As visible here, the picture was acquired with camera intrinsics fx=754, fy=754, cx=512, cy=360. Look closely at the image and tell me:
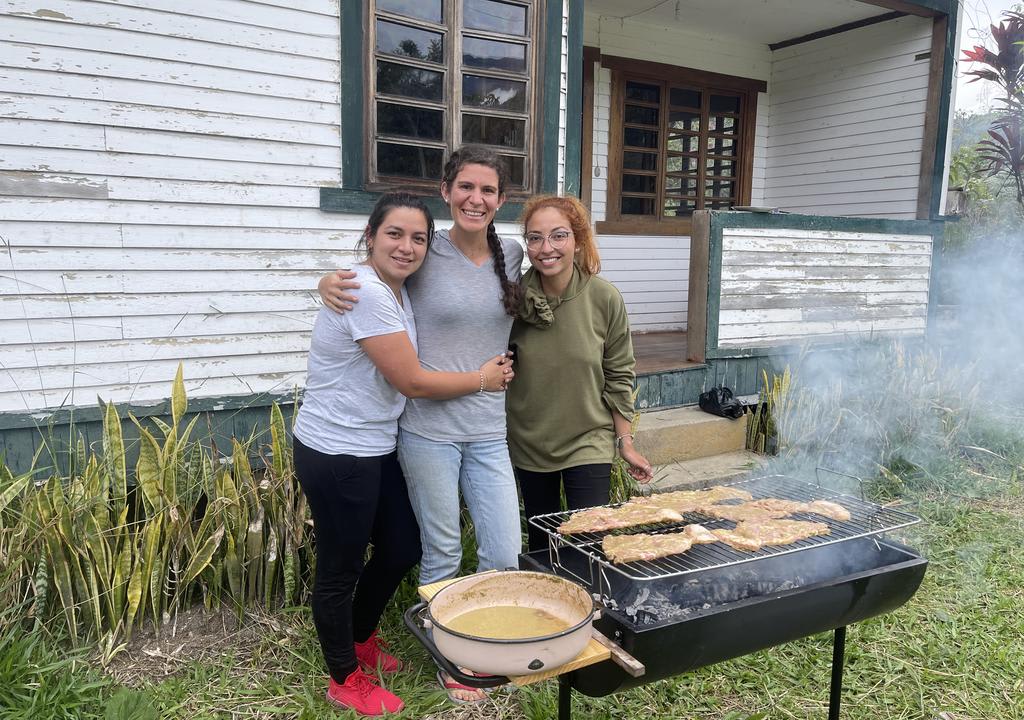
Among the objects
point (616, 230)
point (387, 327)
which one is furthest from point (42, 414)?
point (616, 230)

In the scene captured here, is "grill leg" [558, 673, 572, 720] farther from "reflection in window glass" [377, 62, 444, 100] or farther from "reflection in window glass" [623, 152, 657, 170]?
"reflection in window glass" [623, 152, 657, 170]

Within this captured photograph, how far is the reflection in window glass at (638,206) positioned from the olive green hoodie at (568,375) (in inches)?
219

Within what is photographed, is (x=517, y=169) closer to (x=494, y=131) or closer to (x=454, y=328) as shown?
(x=494, y=131)

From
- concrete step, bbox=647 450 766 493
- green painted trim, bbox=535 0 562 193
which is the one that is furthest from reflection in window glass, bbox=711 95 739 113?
concrete step, bbox=647 450 766 493

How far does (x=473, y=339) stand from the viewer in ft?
9.16

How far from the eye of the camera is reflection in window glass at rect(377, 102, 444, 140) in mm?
4918

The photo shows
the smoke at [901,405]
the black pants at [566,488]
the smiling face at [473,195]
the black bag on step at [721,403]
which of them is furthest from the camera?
the black bag on step at [721,403]

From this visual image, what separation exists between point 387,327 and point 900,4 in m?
7.09

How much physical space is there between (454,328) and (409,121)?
8.93 ft

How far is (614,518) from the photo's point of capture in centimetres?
264

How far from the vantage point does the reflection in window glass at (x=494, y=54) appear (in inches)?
203

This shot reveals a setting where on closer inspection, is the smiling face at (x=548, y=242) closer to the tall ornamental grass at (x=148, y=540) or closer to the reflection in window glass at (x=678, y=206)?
the tall ornamental grass at (x=148, y=540)

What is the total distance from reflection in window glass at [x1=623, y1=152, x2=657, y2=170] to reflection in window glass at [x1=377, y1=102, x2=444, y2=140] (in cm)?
373

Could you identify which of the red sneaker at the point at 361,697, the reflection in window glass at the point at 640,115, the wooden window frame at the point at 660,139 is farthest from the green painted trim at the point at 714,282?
the red sneaker at the point at 361,697
